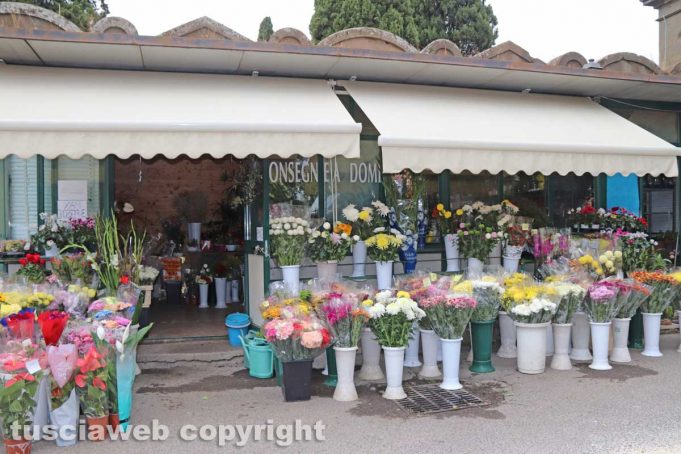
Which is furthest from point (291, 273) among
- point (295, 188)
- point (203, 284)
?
point (203, 284)

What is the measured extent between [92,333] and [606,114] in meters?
6.69

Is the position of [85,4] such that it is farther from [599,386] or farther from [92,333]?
[599,386]

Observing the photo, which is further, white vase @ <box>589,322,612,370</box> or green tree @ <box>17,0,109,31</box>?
green tree @ <box>17,0,109,31</box>

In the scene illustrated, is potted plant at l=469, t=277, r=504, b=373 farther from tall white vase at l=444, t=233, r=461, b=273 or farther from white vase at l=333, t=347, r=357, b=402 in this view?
white vase at l=333, t=347, r=357, b=402

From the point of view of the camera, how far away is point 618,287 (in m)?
6.50

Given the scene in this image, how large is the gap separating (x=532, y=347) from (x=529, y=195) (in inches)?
121

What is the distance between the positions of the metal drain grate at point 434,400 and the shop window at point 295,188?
2.37 meters

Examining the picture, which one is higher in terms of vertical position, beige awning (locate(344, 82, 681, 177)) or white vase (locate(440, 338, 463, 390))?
beige awning (locate(344, 82, 681, 177))

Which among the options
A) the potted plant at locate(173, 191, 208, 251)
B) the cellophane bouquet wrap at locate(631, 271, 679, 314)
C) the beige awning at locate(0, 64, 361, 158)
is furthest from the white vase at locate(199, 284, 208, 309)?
the cellophane bouquet wrap at locate(631, 271, 679, 314)

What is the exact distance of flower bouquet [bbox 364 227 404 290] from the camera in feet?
22.6

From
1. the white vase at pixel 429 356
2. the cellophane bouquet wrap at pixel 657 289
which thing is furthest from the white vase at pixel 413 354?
the cellophane bouquet wrap at pixel 657 289

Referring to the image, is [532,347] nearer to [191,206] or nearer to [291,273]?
[291,273]

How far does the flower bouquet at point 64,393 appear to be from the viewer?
423cm

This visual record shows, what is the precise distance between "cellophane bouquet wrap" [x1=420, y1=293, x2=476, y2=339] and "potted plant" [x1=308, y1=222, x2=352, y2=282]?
4.35ft
